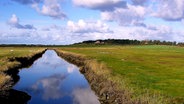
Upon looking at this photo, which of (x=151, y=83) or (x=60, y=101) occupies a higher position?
(x=151, y=83)

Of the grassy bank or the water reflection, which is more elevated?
the grassy bank

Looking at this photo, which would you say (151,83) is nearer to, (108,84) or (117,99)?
(108,84)

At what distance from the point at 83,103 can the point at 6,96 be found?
8.56 m

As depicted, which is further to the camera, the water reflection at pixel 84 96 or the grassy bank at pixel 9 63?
the grassy bank at pixel 9 63

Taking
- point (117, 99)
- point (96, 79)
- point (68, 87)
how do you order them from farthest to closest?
point (68, 87) → point (96, 79) → point (117, 99)

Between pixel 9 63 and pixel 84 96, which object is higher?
pixel 9 63

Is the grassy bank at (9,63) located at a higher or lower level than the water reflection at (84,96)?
higher

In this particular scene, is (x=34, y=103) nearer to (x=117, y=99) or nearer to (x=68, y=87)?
(x=117, y=99)

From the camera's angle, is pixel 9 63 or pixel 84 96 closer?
pixel 84 96

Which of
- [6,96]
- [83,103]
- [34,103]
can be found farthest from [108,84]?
[6,96]

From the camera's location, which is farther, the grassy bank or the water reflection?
the grassy bank

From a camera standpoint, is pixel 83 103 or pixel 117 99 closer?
pixel 117 99

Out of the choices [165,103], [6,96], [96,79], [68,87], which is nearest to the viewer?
[165,103]

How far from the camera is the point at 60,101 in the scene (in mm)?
37719
